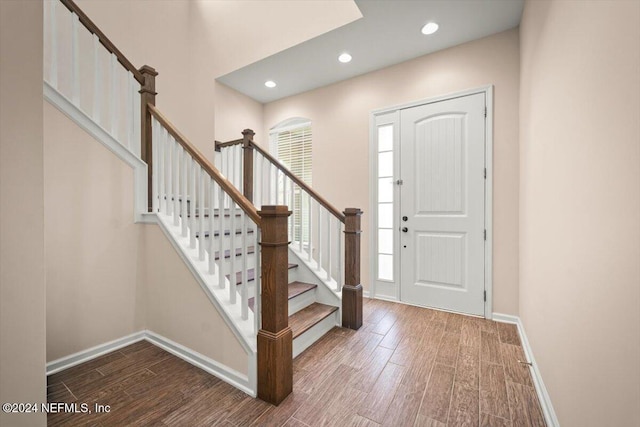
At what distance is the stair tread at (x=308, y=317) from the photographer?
209 cm

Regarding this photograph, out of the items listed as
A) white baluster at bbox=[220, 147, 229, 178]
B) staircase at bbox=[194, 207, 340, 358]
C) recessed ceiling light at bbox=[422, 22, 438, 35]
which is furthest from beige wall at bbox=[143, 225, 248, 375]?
recessed ceiling light at bbox=[422, 22, 438, 35]

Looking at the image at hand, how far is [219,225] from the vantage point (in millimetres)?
1859

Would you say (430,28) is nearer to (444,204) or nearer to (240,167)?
(444,204)

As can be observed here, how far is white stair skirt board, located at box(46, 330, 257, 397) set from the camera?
1.66 m

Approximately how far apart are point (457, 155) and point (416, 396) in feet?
7.34

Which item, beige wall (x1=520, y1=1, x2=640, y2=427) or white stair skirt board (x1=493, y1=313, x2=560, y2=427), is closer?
beige wall (x1=520, y1=1, x2=640, y2=427)

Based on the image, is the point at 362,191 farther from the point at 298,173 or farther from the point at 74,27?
the point at 74,27

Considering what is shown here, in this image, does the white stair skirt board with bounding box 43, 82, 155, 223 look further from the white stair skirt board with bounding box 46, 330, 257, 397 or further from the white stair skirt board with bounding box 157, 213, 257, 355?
the white stair skirt board with bounding box 46, 330, 257, 397

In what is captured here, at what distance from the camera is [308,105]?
12.6 feet

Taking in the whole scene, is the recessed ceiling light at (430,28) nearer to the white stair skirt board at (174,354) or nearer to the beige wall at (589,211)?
the beige wall at (589,211)

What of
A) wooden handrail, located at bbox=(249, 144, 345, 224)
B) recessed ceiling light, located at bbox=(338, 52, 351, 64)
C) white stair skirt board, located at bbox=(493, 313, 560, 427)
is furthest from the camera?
recessed ceiling light, located at bbox=(338, 52, 351, 64)

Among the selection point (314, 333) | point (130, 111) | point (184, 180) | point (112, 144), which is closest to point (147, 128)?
point (130, 111)

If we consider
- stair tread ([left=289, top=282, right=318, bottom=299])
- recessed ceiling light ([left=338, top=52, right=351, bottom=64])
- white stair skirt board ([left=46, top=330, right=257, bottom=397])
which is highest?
recessed ceiling light ([left=338, top=52, right=351, bottom=64])

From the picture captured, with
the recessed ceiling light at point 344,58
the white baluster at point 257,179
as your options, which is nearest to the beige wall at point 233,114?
the white baluster at point 257,179
